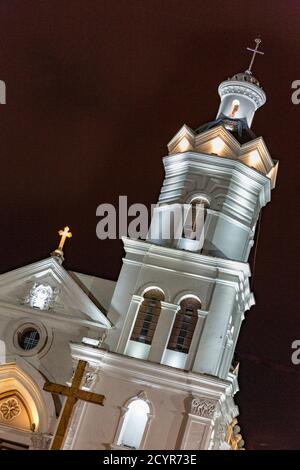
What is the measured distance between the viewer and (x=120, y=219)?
2955 cm

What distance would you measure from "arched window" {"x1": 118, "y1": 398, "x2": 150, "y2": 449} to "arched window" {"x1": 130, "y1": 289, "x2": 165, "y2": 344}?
7.21 feet

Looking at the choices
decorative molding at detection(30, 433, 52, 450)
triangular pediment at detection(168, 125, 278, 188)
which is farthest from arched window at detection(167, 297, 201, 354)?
triangular pediment at detection(168, 125, 278, 188)

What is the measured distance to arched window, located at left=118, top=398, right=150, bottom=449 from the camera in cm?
2473

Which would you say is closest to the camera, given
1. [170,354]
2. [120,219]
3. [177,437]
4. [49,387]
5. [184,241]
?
[49,387]

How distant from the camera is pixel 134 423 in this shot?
25.0 meters

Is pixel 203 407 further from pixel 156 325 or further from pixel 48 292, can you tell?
pixel 48 292

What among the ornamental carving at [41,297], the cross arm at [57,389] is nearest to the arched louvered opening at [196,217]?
the ornamental carving at [41,297]

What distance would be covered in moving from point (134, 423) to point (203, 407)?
2341mm

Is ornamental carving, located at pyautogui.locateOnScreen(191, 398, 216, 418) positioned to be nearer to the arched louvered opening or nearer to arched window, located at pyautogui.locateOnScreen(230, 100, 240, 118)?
the arched louvered opening

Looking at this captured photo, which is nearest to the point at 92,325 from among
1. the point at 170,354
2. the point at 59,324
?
the point at 59,324

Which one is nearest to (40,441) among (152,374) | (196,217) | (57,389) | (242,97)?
(152,374)

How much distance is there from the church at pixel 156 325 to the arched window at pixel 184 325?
0.04 meters
